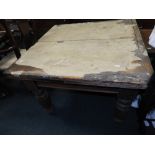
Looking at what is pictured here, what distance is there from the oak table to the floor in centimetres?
20

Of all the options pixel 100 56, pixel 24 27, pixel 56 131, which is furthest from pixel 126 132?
pixel 24 27

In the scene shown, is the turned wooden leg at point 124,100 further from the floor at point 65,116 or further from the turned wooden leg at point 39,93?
the turned wooden leg at point 39,93

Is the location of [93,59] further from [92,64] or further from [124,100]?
[124,100]

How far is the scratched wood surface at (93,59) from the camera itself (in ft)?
2.85

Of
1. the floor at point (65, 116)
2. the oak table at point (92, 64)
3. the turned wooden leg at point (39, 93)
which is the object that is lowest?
the floor at point (65, 116)

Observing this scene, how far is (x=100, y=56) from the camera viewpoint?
3.45ft

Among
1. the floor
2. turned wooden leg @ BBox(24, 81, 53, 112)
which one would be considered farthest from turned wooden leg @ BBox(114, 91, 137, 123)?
turned wooden leg @ BBox(24, 81, 53, 112)

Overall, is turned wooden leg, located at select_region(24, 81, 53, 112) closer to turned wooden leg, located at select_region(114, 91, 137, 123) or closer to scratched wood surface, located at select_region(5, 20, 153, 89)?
scratched wood surface, located at select_region(5, 20, 153, 89)

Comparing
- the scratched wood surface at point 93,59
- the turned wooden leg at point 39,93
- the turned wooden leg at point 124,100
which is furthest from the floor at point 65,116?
the scratched wood surface at point 93,59

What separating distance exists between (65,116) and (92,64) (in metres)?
0.75

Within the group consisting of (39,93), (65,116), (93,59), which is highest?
(93,59)

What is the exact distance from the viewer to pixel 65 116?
5.09 ft

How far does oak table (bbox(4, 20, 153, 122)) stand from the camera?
2.87ft

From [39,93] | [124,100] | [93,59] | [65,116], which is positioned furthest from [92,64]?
[65,116]
